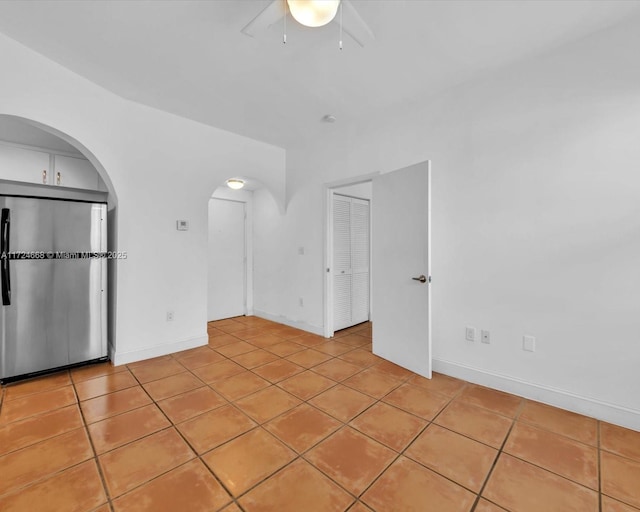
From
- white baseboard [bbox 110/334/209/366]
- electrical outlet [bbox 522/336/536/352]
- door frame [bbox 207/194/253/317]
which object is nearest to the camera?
electrical outlet [bbox 522/336/536/352]

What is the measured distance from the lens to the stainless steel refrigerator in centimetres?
253

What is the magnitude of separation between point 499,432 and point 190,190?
3.70 m

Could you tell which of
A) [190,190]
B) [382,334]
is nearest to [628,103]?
[382,334]

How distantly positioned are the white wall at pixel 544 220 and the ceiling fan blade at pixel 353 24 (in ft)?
4.29

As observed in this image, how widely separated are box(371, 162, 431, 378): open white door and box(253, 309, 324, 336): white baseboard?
100cm

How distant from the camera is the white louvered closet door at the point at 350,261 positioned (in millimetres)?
4043

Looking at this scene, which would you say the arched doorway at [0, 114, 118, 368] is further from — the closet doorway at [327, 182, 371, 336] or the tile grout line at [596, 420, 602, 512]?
the tile grout line at [596, 420, 602, 512]

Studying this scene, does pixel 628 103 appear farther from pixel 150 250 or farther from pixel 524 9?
pixel 150 250

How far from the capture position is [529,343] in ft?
7.54

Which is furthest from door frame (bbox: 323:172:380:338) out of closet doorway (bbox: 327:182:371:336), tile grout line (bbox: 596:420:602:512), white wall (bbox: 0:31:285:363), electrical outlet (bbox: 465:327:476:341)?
tile grout line (bbox: 596:420:602:512)

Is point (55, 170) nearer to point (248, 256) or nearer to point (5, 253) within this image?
point (5, 253)

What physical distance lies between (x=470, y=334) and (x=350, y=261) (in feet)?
6.59

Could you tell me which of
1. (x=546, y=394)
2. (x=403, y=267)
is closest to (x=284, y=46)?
(x=403, y=267)

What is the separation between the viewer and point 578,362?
2.10 m
